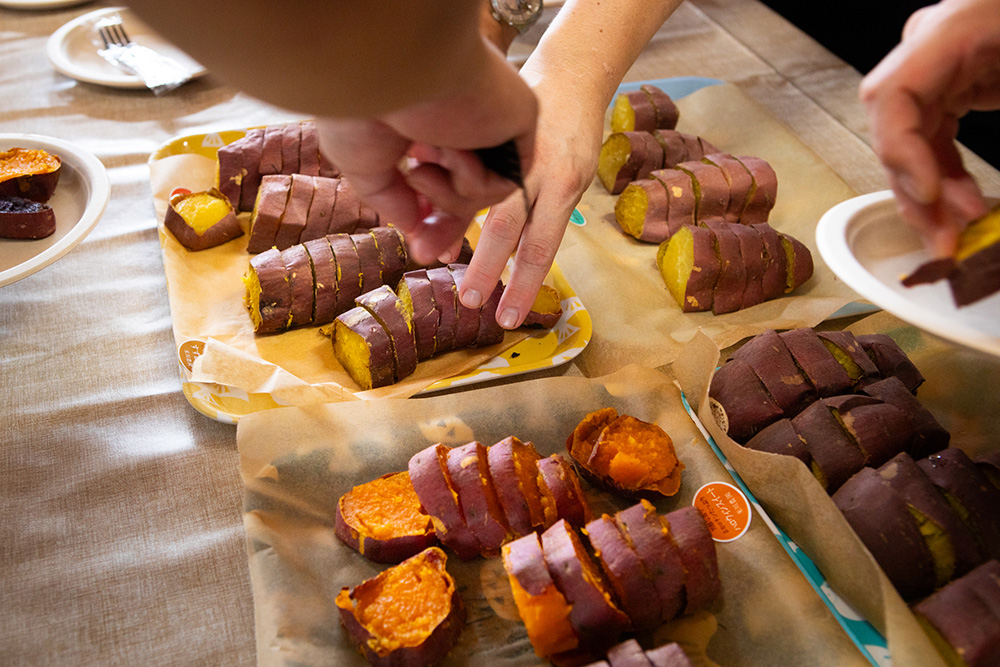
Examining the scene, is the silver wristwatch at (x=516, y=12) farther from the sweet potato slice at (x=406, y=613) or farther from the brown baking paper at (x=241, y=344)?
the sweet potato slice at (x=406, y=613)

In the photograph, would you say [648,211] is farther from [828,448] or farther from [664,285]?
[828,448]

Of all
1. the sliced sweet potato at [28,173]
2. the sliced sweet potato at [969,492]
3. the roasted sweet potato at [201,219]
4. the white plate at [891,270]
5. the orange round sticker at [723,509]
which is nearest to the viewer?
the white plate at [891,270]

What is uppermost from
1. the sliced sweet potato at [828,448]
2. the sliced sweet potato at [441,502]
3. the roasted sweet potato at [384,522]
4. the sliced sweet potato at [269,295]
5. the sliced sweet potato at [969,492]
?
the sliced sweet potato at [969,492]

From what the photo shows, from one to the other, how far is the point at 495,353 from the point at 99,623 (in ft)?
4.46

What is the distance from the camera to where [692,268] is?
2.64 meters

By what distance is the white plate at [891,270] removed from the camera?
4.25ft

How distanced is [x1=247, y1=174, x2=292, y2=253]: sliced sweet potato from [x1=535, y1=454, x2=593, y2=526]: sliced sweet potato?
152 cm

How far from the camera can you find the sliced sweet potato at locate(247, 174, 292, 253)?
9.16 ft

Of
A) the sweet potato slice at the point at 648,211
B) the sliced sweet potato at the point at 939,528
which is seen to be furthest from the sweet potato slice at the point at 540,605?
the sweet potato slice at the point at 648,211

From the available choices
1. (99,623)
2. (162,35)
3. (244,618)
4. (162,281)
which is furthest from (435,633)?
(162,281)

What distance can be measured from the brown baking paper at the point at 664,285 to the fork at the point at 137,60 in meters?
2.13

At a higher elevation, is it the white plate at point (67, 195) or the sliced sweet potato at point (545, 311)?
the sliced sweet potato at point (545, 311)

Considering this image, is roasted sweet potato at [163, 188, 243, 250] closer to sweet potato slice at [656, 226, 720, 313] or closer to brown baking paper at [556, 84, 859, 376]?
brown baking paper at [556, 84, 859, 376]

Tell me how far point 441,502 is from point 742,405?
3.07 ft
